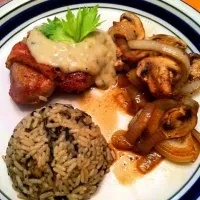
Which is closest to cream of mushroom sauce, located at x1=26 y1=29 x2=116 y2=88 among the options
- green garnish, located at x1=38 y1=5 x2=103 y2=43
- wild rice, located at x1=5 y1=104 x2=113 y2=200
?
green garnish, located at x1=38 y1=5 x2=103 y2=43

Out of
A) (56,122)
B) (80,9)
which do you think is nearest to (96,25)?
(80,9)

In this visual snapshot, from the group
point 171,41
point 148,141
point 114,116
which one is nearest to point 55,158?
point 148,141

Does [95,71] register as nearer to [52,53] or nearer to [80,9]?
[52,53]

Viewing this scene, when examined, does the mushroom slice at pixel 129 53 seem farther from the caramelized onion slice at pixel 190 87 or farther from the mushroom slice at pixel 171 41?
the caramelized onion slice at pixel 190 87

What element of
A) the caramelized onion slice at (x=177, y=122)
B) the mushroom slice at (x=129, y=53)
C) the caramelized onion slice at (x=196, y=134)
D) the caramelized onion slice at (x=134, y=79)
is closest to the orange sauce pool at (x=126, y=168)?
the caramelized onion slice at (x=177, y=122)

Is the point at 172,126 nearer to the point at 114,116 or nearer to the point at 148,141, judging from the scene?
the point at 148,141
